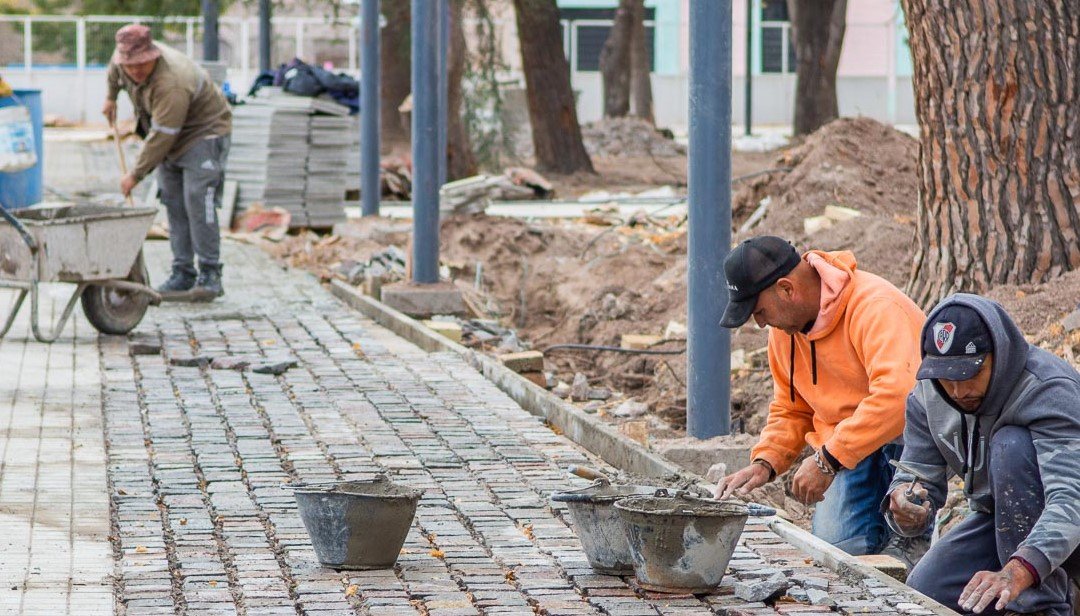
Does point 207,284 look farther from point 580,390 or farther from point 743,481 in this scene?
point 743,481

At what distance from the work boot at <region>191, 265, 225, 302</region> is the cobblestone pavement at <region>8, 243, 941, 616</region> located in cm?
122

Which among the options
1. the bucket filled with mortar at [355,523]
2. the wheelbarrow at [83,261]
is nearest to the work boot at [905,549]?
the bucket filled with mortar at [355,523]

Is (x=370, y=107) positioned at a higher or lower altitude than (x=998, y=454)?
higher

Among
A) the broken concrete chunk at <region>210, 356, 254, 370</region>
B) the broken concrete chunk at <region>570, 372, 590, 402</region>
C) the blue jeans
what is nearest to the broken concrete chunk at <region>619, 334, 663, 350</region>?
the broken concrete chunk at <region>570, 372, 590, 402</region>

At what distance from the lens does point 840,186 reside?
13.2 metres

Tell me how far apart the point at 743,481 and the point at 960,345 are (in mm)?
1250

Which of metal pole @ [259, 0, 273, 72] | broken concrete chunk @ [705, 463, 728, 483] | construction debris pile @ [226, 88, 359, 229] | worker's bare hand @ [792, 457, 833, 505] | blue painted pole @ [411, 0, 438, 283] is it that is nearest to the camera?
worker's bare hand @ [792, 457, 833, 505]

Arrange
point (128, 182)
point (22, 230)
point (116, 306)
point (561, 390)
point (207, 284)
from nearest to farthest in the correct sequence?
point (22, 230)
point (561, 390)
point (116, 306)
point (128, 182)
point (207, 284)

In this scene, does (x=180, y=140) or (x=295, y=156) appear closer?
(x=180, y=140)

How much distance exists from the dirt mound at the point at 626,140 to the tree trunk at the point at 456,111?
759cm

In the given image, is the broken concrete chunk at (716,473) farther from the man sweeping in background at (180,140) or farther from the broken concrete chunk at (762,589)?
the man sweeping in background at (180,140)

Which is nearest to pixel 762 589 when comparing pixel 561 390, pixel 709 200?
pixel 709 200

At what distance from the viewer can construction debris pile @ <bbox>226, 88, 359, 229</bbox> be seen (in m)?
17.8

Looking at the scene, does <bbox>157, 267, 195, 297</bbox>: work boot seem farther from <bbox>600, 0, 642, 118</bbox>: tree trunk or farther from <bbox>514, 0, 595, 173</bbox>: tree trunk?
<bbox>600, 0, 642, 118</bbox>: tree trunk
